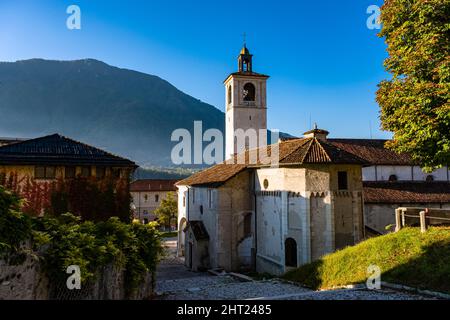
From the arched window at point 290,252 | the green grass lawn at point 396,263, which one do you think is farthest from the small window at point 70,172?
the arched window at point 290,252

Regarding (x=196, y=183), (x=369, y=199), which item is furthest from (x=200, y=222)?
→ (x=369, y=199)

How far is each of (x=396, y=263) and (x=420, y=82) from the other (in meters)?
8.59

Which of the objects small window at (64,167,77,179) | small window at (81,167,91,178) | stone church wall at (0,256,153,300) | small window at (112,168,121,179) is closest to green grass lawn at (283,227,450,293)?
stone church wall at (0,256,153,300)

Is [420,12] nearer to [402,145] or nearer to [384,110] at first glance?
[384,110]

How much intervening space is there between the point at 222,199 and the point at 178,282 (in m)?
8.73

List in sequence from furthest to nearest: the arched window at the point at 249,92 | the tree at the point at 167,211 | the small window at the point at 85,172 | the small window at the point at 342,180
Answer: the tree at the point at 167,211, the arched window at the point at 249,92, the small window at the point at 342,180, the small window at the point at 85,172

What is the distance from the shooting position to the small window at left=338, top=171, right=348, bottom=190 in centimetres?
2480

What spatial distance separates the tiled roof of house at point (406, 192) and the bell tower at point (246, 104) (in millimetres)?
16507

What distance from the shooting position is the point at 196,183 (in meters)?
36.2

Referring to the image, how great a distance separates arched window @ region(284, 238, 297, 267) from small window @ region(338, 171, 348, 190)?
17.2 feet

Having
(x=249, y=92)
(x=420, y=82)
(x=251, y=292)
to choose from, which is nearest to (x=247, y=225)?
(x=251, y=292)

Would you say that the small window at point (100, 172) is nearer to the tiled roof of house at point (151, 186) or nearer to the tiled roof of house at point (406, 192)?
the tiled roof of house at point (406, 192)

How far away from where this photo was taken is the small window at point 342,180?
81.4 ft

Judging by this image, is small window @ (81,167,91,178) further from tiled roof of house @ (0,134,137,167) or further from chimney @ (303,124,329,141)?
chimney @ (303,124,329,141)
